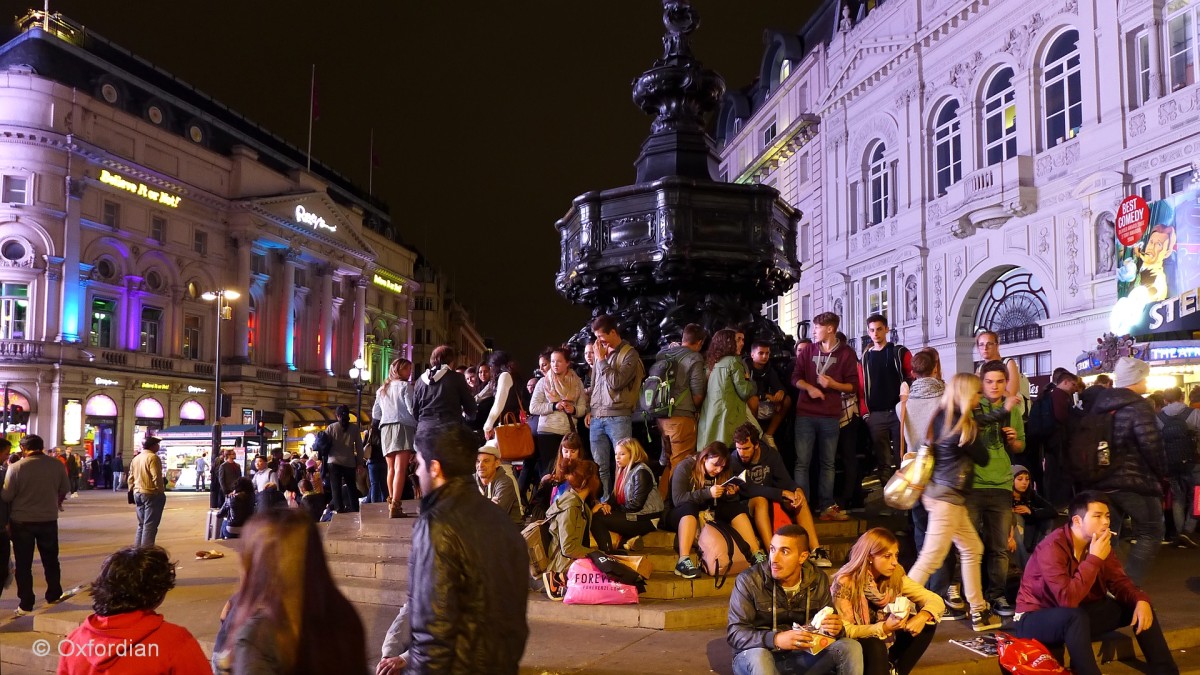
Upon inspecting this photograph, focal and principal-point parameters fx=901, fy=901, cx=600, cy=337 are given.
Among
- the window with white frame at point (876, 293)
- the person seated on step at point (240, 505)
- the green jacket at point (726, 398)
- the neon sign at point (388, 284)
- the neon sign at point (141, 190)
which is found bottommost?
the person seated on step at point (240, 505)

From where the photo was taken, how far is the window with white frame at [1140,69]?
21047mm

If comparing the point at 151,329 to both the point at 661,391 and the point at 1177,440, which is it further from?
the point at 1177,440

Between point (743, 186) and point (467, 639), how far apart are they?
705 centimetres

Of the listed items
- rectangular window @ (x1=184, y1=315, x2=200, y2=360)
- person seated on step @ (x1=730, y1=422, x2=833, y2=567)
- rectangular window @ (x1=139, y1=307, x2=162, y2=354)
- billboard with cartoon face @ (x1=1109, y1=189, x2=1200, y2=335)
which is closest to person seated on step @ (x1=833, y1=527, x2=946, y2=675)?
person seated on step @ (x1=730, y1=422, x2=833, y2=567)

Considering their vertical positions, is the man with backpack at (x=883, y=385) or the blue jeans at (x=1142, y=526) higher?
the man with backpack at (x=883, y=385)

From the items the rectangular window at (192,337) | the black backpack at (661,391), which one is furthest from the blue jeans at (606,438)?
the rectangular window at (192,337)

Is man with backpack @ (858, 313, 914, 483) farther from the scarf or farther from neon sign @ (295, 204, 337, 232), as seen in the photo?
neon sign @ (295, 204, 337, 232)

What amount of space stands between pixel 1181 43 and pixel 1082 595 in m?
19.5

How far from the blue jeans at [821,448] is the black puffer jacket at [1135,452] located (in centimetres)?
220

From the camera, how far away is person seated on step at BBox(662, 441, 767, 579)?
23.5 feet

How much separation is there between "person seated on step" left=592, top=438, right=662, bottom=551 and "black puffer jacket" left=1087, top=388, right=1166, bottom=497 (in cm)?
351

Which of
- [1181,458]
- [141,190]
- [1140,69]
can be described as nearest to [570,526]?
[1181,458]

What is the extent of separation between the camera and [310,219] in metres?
58.4

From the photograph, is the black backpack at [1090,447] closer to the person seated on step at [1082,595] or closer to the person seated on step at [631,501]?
the person seated on step at [1082,595]
